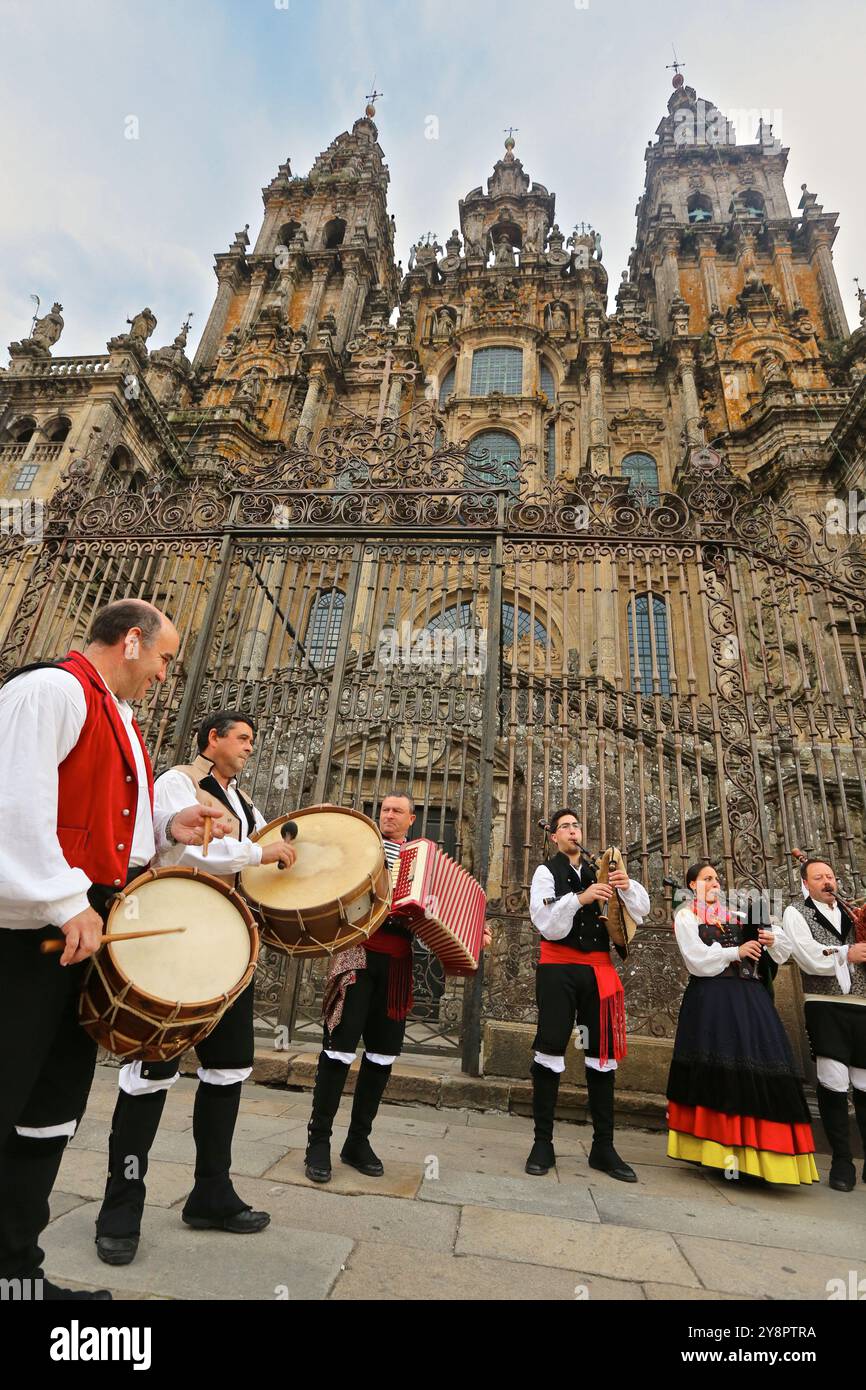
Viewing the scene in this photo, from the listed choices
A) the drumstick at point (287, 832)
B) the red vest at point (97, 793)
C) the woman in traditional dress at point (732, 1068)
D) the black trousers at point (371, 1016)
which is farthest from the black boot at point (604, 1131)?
the red vest at point (97, 793)

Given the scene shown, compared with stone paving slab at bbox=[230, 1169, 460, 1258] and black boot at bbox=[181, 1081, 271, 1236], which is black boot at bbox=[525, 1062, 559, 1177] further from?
black boot at bbox=[181, 1081, 271, 1236]

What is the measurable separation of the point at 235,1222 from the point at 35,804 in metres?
2.05

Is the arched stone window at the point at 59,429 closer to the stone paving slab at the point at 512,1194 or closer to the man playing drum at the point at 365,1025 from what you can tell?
the man playing drum at the point at 365,1025

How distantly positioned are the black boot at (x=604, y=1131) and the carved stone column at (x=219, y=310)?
110 feet

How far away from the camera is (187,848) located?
309 centimetres

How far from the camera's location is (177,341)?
1153 inches

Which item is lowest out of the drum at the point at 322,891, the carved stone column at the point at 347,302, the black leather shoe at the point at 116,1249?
the black leather shoe at the point at 116,1249

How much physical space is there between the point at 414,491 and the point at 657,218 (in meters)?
32.4

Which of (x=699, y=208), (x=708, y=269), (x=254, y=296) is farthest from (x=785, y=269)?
(x=254, y=296)

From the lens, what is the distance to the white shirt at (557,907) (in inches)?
188

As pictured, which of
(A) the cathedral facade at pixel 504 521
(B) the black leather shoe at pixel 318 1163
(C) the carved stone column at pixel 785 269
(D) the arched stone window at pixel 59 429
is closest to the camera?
(B) the black leather shoe at pixel 318 1163

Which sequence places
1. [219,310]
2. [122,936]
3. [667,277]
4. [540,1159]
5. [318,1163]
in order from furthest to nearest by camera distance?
[219,310], [667,277], [540,1159], [318,1163], [122,936]

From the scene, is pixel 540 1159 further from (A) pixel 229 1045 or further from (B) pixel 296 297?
(B) pixel 296 297

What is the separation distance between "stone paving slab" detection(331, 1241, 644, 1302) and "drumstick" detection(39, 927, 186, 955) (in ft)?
4.49
